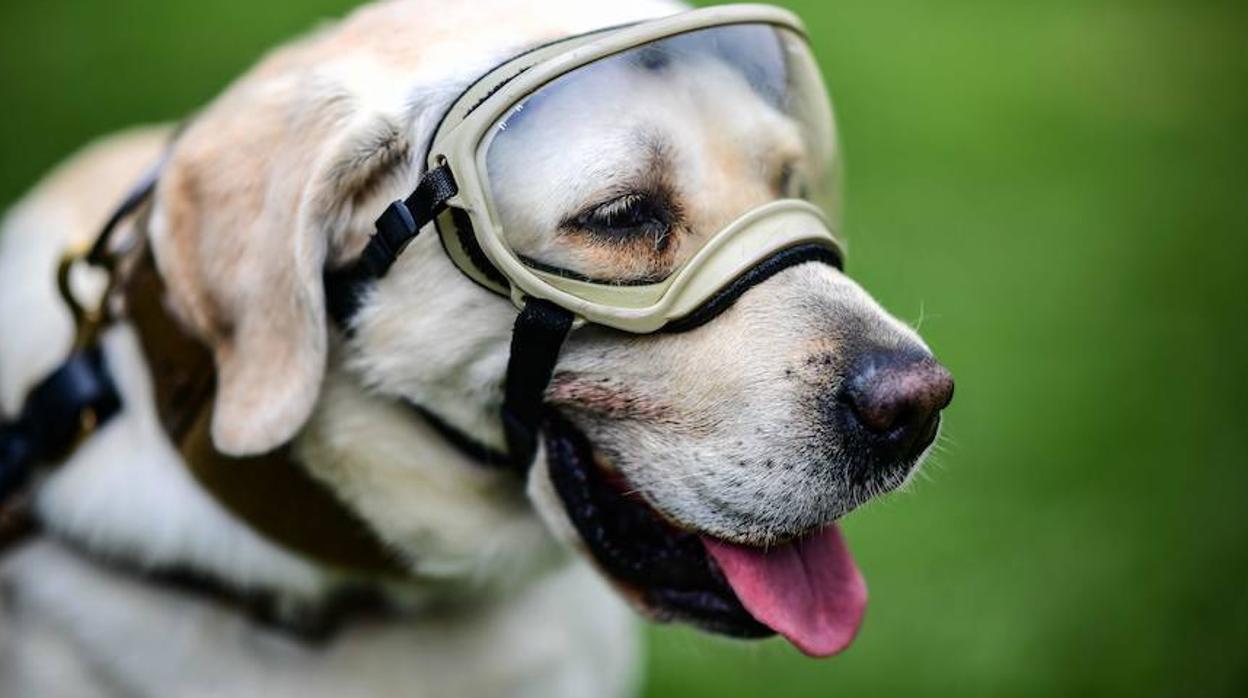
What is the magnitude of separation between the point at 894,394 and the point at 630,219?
50cm

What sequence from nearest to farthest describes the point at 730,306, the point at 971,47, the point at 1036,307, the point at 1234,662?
1. the point at 730,306
2. the point at 1234,662
3. the point at 1036,307
4. the point at 971,47

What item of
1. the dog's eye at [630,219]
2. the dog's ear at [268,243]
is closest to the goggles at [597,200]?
the dog's eye at [630,219]

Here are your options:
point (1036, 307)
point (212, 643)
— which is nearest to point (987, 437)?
point (1036, 307)

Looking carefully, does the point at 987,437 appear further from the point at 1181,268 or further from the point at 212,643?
the point at 212,643

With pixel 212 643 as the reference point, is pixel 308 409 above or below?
above

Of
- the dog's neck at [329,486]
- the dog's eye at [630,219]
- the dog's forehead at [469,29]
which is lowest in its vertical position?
the dog's neck at [329,486]

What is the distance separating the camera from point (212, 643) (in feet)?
8.04

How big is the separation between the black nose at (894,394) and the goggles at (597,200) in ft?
0.76

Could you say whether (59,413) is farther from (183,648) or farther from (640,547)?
(640,547)

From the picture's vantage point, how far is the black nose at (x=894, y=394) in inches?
77.5

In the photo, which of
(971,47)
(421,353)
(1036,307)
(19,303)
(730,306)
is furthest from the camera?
(971,47)

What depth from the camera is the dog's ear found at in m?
2.12

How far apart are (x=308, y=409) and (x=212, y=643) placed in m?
0.60

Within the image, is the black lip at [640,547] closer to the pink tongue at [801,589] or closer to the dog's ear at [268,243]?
the pink tongue at [801,589]
